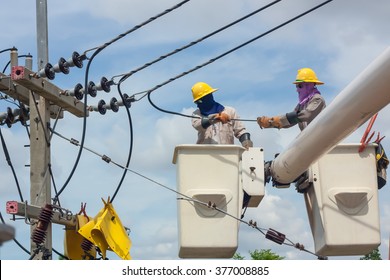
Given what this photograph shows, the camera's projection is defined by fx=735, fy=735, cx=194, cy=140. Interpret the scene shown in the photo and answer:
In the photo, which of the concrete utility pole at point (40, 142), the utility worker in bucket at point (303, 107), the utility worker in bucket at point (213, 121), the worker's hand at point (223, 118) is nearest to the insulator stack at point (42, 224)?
the concrete utility pole at point (40, 142)

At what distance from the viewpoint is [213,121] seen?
7.03 m

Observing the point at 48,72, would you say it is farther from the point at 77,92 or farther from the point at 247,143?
the point at 247,143

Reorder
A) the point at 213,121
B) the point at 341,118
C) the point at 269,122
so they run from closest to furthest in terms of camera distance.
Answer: the point at 341,118 < the point at 269,122 < the point at 213,121

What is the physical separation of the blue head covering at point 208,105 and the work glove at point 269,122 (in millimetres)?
770

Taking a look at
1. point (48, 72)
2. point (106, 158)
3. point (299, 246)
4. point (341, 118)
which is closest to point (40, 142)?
point (48, 72)

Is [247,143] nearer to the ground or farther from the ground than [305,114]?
nearer to the ground

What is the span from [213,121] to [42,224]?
2.54 metres

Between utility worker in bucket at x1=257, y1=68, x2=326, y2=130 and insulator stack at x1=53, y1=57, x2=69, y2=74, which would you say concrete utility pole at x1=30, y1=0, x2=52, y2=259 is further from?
utility worker in bucket at x1=257, y1=68, x2=326, y2=130

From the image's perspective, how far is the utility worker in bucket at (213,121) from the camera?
7082mm

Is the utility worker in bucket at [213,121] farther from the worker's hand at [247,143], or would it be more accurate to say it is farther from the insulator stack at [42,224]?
the insulator stack at [42,224]

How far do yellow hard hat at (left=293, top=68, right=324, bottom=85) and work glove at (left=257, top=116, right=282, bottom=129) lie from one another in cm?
75

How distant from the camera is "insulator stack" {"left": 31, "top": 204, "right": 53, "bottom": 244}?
819 cm

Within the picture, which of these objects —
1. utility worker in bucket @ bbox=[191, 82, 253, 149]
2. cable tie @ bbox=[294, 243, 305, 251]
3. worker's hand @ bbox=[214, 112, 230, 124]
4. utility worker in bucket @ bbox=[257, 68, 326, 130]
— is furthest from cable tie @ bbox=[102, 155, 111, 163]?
cable tie @ bbox=[294, 243, 305, 251]
